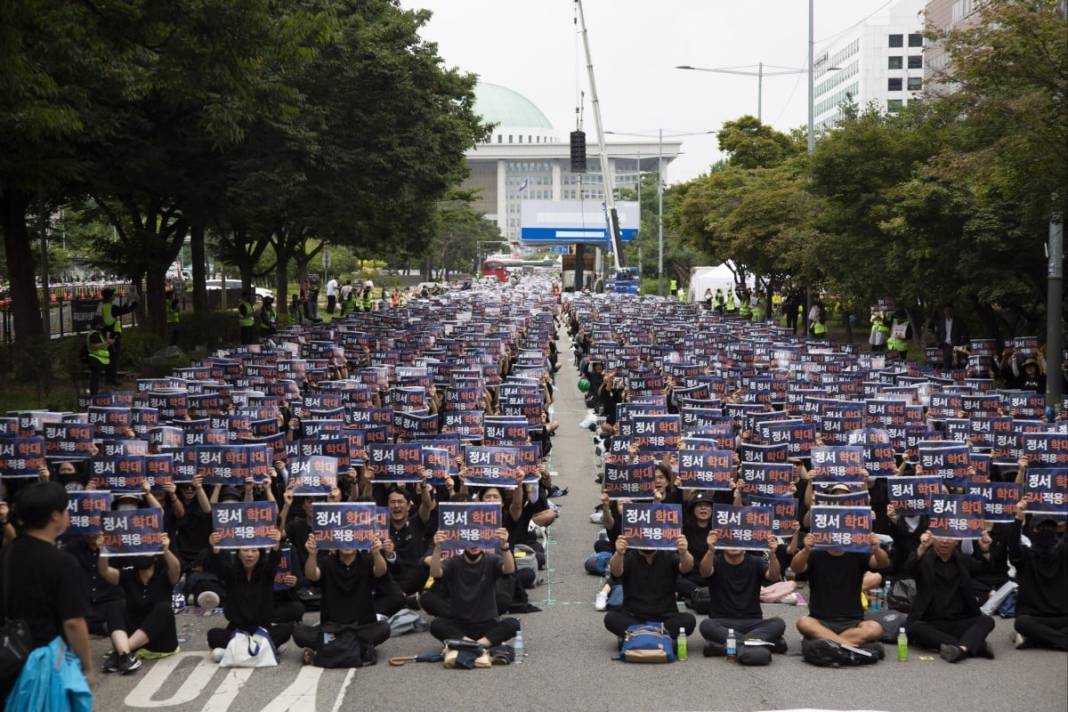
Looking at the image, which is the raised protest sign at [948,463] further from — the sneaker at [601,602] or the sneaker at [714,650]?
the sneaker at [714,650]

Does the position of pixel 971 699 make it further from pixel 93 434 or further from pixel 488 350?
pixel 488 350

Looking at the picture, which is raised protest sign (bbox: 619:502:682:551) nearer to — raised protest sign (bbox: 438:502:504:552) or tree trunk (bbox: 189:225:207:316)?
raised protest sign (bbox: 438:502:504:552)

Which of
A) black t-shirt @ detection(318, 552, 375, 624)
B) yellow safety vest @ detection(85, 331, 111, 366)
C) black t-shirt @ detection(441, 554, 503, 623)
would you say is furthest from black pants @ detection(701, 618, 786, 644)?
yellow safety vest @ detection(85, 331, 111, 366)

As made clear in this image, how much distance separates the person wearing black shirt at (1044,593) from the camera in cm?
1282

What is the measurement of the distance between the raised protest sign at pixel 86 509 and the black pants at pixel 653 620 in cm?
460

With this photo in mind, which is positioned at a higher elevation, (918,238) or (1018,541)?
(918,238)

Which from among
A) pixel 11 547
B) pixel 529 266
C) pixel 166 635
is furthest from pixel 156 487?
pixel 529 266

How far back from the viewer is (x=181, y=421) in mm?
21484

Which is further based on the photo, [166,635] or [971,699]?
[166,635]

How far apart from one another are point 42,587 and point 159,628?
16.4 ft

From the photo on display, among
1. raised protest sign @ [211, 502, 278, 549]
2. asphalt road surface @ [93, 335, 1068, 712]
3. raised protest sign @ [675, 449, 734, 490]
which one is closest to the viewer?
asphalt road surface @ [93, 335, 1068, 712]

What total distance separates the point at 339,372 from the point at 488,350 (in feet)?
12.6

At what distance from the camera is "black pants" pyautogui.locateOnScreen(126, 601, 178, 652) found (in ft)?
41.9

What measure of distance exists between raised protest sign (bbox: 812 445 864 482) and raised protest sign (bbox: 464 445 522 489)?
10.3 ft
